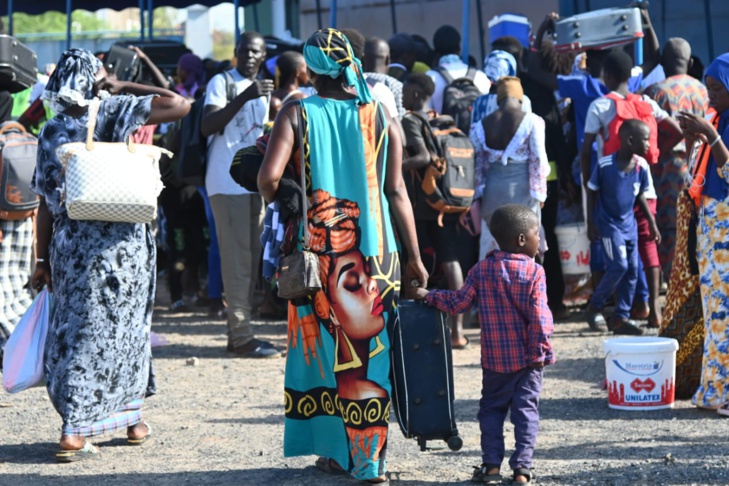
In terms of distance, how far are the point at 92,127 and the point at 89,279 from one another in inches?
28.2

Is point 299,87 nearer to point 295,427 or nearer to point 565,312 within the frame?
point 565,312

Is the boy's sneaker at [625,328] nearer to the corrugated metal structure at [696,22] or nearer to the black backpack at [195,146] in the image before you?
the black backpack at [195,146]

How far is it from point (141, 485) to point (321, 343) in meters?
1.02

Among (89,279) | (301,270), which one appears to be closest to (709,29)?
(89,279)

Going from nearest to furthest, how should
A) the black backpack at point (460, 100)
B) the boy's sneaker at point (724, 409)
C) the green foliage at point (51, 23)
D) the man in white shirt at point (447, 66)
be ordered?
the boy's sneaker at point (724, 409) < the black backpack at point (460, 100) < the man in white shirt at point (447, 66) < the green foliage at point (51, 23)

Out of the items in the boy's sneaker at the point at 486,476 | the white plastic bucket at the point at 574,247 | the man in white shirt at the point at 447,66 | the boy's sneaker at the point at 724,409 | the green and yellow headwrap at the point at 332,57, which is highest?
the man in white shirt at the point at 447,66

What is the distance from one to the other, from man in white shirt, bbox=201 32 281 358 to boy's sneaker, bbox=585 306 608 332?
249 cm

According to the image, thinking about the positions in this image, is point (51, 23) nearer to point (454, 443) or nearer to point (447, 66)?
point (447, 66)

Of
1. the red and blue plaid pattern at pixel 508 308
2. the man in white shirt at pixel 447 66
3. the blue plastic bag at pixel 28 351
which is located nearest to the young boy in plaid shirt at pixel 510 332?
the red and blue plaid pattern at pixel 508 308

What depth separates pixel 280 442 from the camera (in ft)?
19.7

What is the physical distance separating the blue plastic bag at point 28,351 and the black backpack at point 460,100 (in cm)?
457

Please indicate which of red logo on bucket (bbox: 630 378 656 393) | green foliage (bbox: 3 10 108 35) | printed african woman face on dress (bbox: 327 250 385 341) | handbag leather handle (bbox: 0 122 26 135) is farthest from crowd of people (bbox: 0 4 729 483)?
green foliage (bbox: 3 10 108 35)

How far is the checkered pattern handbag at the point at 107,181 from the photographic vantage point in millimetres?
5449

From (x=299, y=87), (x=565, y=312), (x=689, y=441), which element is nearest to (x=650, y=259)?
(x=565, y=312)
